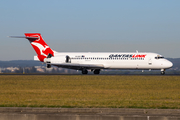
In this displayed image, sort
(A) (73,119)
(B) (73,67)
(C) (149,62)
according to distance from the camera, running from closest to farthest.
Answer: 1. (A) (73,119)
2. (C) (149,62)
3. (B) (73,67)

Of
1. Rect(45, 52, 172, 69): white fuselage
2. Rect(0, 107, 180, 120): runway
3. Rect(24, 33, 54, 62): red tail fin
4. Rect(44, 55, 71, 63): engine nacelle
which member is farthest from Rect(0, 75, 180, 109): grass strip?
Rect(24, 33, 54, 62): red tail fin

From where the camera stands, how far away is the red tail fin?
5569 centimetres

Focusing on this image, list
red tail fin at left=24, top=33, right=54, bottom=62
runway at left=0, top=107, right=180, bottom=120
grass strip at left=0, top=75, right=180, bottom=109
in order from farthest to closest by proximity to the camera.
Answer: red tail fin at left=24, top=33, right=54, bottom=62 → grass strip at left=0, top=75, right=180, bottom=109 → runway at left=0, top=107, right=180, bottom=120

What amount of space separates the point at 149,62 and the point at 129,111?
1469 inches

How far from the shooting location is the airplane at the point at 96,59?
50.2 m

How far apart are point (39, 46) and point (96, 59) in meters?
10.3

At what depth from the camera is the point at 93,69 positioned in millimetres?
54531

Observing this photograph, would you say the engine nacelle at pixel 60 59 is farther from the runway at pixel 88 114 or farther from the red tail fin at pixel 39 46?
the runway at pixel 88 114

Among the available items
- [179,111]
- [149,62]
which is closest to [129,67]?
[149,62]

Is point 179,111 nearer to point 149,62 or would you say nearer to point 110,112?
point 110,112

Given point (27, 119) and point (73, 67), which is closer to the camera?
point (27, 119)

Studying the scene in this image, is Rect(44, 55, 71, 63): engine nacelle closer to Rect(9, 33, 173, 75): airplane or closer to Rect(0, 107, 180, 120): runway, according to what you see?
Rect(9, 33, 173, 75): airplane

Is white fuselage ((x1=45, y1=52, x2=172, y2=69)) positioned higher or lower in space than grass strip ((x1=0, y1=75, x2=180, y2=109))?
higher

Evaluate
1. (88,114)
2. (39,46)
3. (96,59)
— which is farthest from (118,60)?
(88,114)
